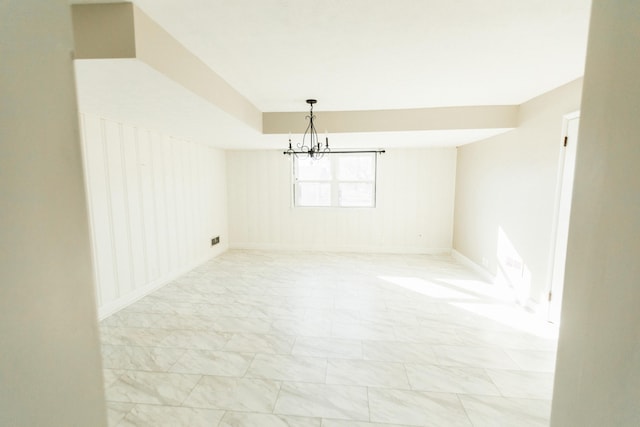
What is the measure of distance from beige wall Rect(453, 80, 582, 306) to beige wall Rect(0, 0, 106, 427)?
3485 millimetres

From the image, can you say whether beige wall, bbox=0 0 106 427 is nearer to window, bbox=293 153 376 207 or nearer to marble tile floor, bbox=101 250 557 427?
marble tile floor, bbox=101 250 557 427

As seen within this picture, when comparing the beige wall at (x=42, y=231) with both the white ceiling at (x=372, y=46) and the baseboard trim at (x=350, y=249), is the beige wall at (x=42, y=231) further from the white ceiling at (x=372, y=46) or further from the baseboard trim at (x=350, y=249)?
the baseboard trim at (x=350, y=249)

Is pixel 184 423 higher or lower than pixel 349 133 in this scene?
lower

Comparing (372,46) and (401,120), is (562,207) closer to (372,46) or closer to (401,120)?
(401,120)

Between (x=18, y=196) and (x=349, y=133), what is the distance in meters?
3.69

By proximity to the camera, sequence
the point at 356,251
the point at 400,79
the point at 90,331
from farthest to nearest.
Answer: the point at 356,251 < the point at 400,79 < the point at 90,331

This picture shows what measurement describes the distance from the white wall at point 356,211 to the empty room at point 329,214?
0.05 meters

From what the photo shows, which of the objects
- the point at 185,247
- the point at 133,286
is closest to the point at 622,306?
the point at 133,286

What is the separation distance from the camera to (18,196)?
1.30ft

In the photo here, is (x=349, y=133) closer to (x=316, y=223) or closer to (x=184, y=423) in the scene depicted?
(x=316, y=223)

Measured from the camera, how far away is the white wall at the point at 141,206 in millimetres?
2924

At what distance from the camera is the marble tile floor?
5.79ft

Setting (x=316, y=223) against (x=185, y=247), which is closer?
(x=185, y=247)

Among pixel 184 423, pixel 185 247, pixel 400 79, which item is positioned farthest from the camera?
pixel 185 247
